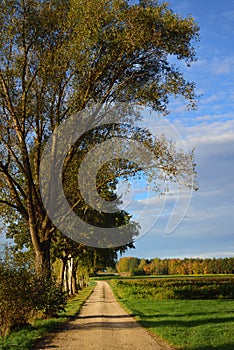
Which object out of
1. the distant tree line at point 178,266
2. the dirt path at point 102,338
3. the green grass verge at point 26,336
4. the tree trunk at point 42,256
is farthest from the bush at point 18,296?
the distant tree line at point 178,266

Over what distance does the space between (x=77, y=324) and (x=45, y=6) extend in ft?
47.8

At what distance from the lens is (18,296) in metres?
18.3

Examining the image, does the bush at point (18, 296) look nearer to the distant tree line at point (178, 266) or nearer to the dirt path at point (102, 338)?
the dirt path at point (102, 338)

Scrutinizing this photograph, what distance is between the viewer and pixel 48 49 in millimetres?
22703

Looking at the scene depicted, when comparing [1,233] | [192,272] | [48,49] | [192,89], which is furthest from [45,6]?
[192,272]

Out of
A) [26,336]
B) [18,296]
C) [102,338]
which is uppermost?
[18,296]

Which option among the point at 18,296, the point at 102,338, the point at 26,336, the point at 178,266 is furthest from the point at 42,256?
the point at 178,266

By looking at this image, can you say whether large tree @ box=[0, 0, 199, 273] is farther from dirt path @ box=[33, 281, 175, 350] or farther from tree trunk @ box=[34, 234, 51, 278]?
dirt path @ box=[33, 281, 175, 350]

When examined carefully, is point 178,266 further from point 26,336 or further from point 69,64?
point 26,336

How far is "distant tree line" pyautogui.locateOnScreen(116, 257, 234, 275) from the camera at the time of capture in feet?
520

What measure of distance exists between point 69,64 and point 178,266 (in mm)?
157197

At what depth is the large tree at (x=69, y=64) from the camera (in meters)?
21.2

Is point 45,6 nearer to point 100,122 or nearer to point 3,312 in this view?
point 100,122

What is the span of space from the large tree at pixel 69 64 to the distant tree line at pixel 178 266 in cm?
12647
